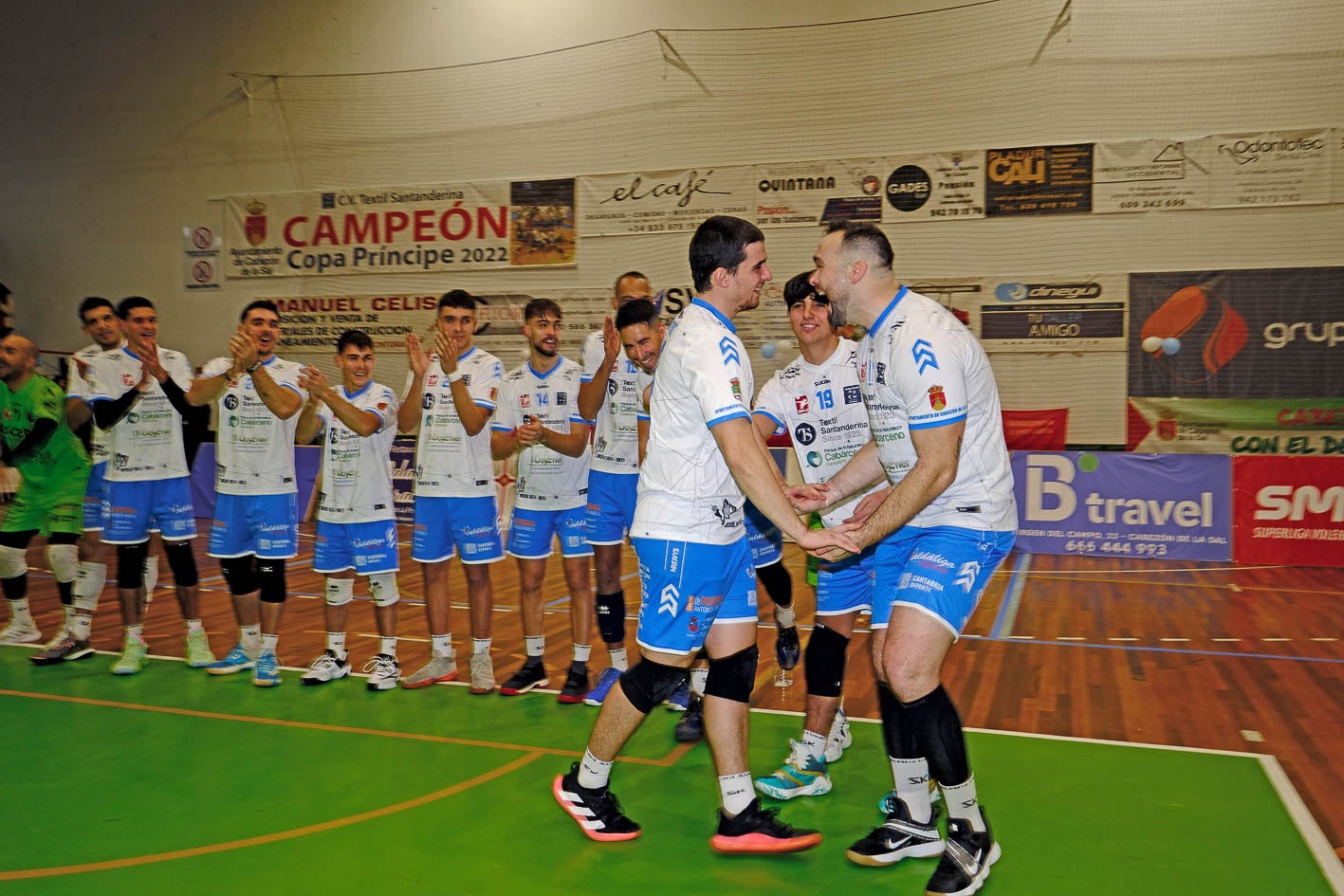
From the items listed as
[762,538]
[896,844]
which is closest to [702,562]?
[896,844]

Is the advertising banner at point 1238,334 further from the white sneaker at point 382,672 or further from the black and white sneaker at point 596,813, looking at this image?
the black and white sneaker at point 596,813

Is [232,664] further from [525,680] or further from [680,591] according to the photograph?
[680,591]

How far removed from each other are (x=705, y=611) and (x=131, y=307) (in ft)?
14.8

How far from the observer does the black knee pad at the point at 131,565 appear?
6.34 m

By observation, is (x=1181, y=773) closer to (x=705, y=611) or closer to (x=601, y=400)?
(x=705, y=611)

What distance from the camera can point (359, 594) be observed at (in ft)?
30.1

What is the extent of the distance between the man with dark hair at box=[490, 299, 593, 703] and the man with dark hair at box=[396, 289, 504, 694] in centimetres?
15

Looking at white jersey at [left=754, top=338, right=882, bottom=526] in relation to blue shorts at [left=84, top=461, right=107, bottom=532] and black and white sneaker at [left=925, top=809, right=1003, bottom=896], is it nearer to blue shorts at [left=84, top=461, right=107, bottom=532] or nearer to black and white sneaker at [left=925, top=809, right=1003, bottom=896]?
black and white sneaker at [left=925, top=809, right=1003, bottom=896]

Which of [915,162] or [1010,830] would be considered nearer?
[1010,830]

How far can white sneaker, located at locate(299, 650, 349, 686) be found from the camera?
5.98m

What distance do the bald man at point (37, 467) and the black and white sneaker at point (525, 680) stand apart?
3210 mm

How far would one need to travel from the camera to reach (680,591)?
3.64 metres

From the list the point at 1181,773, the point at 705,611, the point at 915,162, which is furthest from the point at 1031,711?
the point at 915,162

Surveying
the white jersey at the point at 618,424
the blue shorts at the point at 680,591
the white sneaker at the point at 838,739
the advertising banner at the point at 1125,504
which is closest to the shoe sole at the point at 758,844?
the blue shorts at the point at 680,591
